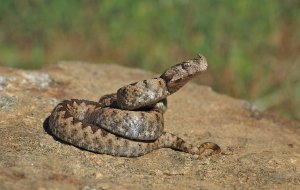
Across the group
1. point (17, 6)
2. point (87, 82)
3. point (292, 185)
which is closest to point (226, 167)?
point (292, 185)

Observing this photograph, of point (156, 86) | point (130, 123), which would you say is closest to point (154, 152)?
point (130, 123)

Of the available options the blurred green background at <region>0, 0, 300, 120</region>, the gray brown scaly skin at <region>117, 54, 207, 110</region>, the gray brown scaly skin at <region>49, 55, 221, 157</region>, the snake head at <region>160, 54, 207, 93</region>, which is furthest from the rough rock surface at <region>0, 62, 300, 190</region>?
the blurred green background at <region>0, 0, 300, 120</region>

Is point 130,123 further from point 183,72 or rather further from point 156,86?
point 183,72

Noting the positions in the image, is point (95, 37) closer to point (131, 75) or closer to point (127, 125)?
point (131, 75)

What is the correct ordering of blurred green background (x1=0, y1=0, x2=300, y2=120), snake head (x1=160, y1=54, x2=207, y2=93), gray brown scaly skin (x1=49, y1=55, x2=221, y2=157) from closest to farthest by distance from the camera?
gray brown scaly skin (x1=49, y1=55, x2=221, y2=157) → snake head (x1=160, y1=54, x2=207, y2=93) → blurred green background (x1=0, y1=0, x2=300, y2=120)

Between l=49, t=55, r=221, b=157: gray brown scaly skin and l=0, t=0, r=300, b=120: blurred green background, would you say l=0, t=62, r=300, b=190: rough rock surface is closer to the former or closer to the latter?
l=49, t=55, r=221, b=157: gray brown scaly skin

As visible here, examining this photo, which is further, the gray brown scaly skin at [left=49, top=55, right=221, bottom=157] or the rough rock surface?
the gray brown scaly skin at [left=49, top=55, right=221, bottom=157]

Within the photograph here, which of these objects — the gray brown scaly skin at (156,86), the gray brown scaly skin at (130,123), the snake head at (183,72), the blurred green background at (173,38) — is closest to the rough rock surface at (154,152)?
the gray brown scaly skin at (130,123)
